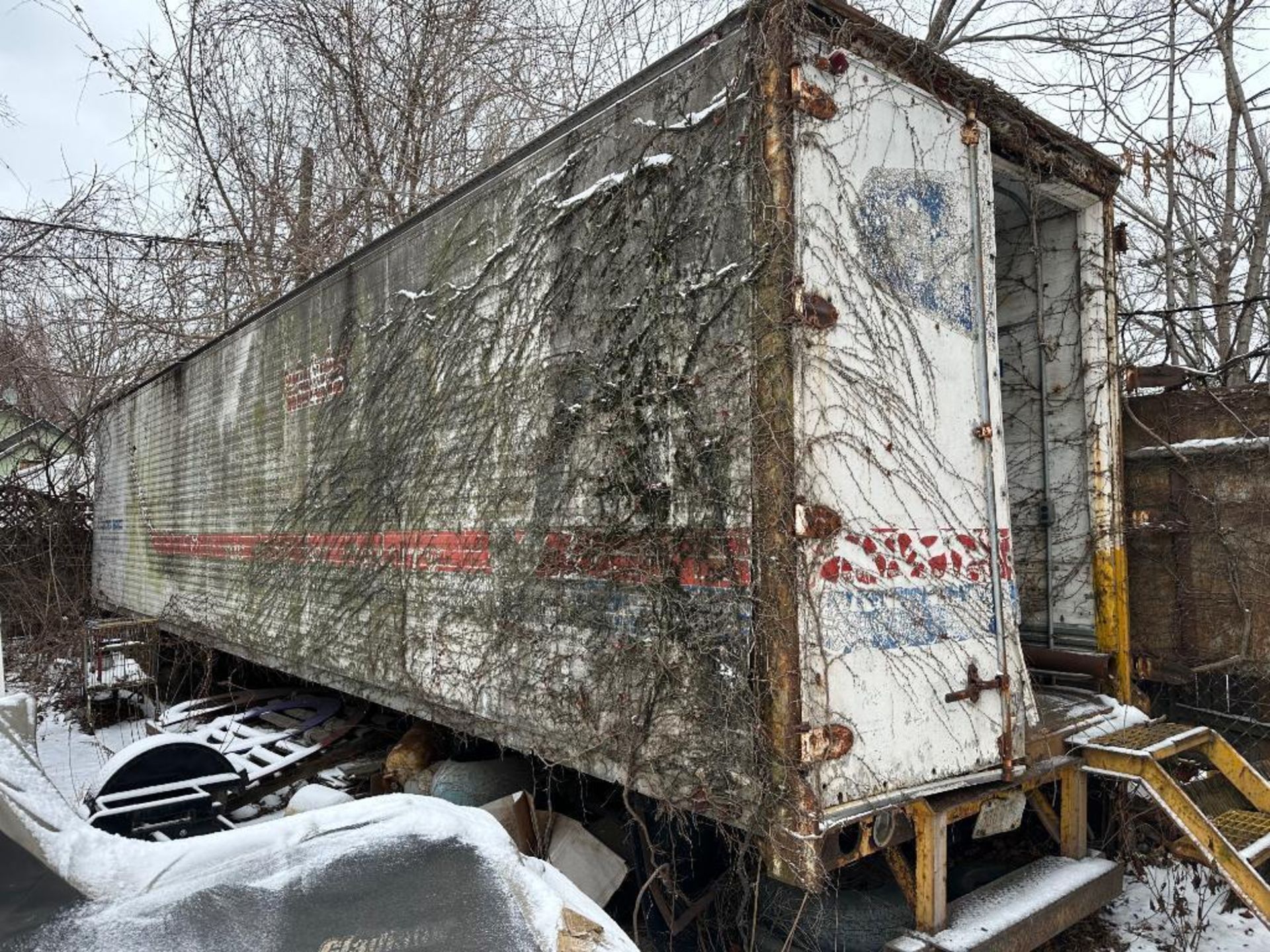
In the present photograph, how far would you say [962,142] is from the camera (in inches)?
145

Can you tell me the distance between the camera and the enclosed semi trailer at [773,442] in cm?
298

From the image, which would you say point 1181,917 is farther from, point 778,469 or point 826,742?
point 778,469

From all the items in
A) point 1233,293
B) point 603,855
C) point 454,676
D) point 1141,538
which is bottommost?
point 603,855

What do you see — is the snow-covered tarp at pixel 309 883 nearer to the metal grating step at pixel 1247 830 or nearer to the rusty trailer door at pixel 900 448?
the rusty trailer door at pixel 900 448

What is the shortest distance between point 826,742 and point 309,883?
63.6 inches

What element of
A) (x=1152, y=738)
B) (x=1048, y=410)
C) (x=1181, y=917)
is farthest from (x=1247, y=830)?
(x=1048, y=410)

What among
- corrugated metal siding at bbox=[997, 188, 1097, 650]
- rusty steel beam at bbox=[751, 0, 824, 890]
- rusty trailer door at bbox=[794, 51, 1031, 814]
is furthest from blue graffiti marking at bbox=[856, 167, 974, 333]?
corrugated metal siding at bbox=[997, 188, 1097, 650]

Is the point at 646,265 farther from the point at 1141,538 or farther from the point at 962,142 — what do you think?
the point at 1141,538

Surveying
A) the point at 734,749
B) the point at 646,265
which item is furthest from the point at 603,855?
the point at 646,265

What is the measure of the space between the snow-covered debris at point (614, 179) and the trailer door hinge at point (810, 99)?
0.60 m

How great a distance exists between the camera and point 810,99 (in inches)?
120

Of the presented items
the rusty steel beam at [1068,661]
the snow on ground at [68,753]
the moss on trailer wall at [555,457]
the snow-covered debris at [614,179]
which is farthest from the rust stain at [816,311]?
the snow on ground at [68,753]

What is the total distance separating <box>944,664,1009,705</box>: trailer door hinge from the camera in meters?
3.31

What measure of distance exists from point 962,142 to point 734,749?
2674 mm
